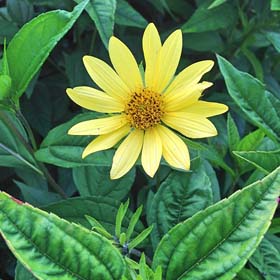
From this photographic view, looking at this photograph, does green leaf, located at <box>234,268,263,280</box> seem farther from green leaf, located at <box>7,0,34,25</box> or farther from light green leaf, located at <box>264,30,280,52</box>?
green leaf, located at <box>7,0,34,25</box>

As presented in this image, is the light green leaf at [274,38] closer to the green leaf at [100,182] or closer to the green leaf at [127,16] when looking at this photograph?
the green leaf at [127,16]

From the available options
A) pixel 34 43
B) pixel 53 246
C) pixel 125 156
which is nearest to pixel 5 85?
pixel 34 43

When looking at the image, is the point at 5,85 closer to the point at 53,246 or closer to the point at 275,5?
the point at 53,246

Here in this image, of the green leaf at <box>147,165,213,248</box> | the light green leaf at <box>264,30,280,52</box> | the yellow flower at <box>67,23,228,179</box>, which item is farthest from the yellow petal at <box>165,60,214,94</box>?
the light green leaf at <box>264,30,280,52</box>

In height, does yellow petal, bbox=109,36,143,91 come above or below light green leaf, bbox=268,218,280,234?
above

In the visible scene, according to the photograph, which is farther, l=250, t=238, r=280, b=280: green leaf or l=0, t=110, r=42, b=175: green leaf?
l=0, t=110, r=42, b=175: green leaf

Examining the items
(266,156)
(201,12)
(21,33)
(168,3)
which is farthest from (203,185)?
(168,3)

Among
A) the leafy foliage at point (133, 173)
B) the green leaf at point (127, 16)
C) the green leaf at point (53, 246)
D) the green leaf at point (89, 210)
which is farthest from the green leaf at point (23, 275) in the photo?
the green leaf at point (127, 16)

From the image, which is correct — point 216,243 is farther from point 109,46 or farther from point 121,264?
point 109,46
